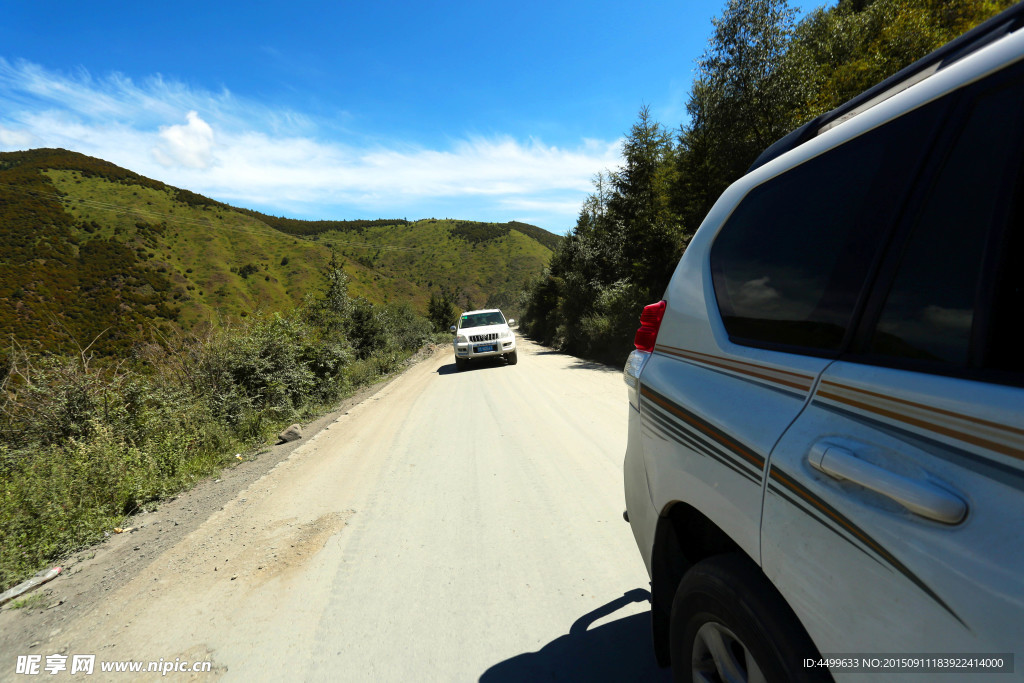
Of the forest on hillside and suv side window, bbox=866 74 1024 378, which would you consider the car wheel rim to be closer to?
suv side window, bbox=866 74 1024 378

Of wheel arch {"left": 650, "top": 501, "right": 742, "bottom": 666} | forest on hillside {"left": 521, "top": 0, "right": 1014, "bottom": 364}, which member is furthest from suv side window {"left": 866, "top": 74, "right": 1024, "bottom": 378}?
forest on hillside {"left": 521, "top": 0, "right": 1014, "bottom": 364}

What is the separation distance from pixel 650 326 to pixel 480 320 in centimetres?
1484

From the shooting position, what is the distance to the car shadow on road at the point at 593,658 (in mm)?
2223

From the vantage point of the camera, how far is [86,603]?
3.27m

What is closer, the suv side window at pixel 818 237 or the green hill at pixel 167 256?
the suv side window at pixel 818 237

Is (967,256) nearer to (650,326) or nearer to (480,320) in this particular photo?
(650,326)

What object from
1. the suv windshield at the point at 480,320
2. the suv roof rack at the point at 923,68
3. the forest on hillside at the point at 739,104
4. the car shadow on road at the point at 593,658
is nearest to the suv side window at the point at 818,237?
the suv roof rack at the point at 923,68

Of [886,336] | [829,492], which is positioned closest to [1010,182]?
[886,336]

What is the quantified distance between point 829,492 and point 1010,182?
0.68m

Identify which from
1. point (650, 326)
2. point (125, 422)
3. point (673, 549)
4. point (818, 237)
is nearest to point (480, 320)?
point (125, 422)

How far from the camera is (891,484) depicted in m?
0.86

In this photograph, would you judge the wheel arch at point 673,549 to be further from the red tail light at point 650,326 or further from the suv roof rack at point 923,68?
the suv roof rack at point 923,68

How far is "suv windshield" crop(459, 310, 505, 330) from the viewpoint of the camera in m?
16.6

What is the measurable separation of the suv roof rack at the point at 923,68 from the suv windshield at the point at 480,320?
1476 centimetres
